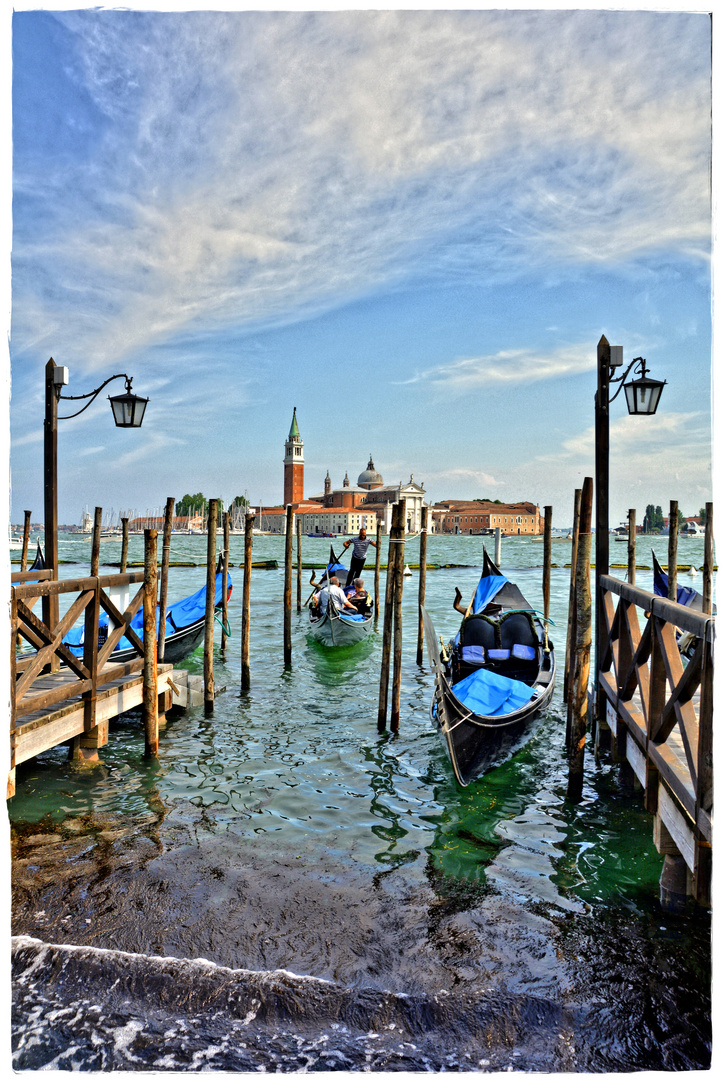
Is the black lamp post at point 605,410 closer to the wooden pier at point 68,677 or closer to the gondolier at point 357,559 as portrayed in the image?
the wooden pier at point 68,677

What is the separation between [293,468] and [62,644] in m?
67.8

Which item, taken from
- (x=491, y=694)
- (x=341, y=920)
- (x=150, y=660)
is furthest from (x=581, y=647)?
(x=150, y=660)

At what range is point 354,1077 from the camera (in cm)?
113

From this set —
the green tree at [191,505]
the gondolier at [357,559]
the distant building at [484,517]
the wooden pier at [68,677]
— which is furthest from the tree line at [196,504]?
the wooden pier at [68,677]

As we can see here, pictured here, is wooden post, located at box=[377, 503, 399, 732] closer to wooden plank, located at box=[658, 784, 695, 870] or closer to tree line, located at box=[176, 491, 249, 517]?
wooden plank, located at box=[658, 784, 695, 870]

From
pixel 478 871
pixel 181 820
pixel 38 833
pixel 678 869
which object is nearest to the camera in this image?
pixel 678 869

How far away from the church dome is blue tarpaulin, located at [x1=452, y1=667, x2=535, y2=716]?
7074 centimetres

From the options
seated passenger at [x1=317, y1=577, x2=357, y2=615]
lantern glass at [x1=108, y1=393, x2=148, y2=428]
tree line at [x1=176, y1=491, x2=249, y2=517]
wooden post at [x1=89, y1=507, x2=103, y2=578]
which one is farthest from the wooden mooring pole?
tree line at [x1=176, y1=491, x2=249, y2=517]

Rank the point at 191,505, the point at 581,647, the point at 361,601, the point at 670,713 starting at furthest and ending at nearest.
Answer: the point at 191,505, the point at 361,601, the point at 581,647, the point at 670,713

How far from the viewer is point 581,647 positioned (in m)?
3.25

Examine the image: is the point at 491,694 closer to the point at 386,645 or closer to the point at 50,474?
the point at 386,645

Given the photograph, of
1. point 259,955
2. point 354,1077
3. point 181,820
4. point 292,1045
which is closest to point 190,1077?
point 354,1077

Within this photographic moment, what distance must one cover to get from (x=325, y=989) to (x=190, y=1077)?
1054 mm

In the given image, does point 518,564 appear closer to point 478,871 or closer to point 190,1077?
point 478,871
